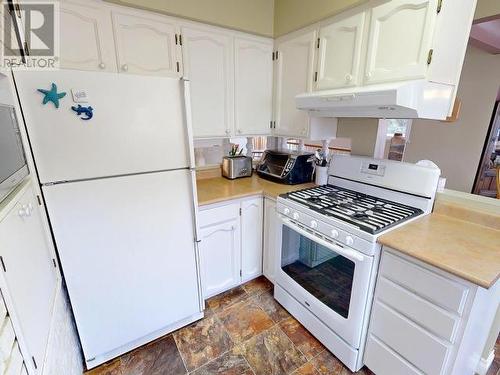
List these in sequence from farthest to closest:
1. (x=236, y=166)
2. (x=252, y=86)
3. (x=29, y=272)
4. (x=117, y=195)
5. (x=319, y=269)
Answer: (x=236, y=166) < (x=252, y=86) < (x=319, y=269) < (x=117, y=195) < (x=29, y=272)

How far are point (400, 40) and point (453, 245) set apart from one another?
1.10 m

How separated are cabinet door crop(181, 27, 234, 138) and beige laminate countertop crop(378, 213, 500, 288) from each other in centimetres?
148

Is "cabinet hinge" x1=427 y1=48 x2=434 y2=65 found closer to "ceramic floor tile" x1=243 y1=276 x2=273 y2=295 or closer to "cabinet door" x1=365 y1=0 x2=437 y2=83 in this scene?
"cabinet door" x1=365 y1=0 x2=437 y2=83

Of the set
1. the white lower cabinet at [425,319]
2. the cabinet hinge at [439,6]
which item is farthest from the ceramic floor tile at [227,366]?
the cabinet hinge at [439,6]

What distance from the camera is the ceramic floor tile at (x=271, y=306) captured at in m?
1.84

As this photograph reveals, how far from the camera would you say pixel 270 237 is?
1962 mm

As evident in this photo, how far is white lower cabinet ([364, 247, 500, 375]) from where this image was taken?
99cm

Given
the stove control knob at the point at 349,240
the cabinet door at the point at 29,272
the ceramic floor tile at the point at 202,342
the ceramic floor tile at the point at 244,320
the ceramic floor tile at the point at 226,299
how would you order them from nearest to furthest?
1. the cabinet door at the point at 29,272
2. the stove control knob at the point at 349,240
3. the ceramic floor tile at the point at 202,342
4. the ceramic floor tile at the point at 244,320
5. the ceramic floor tile at the point at 226,299

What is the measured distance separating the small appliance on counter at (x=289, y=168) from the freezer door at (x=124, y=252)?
3.01 ft

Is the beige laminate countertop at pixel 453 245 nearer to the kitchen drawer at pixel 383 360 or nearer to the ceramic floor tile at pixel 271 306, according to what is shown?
the kitchen drawer at pixel 383 360

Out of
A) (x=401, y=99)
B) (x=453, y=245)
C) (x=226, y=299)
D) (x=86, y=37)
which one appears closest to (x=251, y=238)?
(x=226, y=299)

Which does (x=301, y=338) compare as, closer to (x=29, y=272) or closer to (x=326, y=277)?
(x=326, y=277)

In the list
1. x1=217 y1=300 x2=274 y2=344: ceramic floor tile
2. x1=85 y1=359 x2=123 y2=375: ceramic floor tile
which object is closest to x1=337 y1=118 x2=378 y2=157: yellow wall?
x1=217 y1=300 x2=274 y2=344: ceramic floor tile

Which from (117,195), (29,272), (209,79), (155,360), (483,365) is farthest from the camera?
(209,79)
